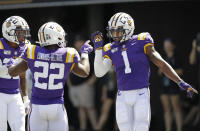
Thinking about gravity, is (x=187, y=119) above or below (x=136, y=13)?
below

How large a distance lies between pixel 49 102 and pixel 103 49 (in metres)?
1.08

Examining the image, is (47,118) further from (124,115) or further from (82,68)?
(124,115)

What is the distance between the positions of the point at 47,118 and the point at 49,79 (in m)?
0.43

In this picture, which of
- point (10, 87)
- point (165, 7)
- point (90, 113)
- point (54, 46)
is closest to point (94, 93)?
point (90, 113)

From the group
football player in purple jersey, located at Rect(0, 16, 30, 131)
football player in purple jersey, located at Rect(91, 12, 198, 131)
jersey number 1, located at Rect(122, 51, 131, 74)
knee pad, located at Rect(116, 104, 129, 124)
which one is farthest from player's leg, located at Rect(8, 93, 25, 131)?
jersey number 1, located at Rect(122, 51, 131, 74)

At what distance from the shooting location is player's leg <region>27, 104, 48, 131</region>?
5.33 m

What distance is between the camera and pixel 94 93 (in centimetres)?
952

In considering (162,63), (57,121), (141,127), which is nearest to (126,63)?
(162,63)

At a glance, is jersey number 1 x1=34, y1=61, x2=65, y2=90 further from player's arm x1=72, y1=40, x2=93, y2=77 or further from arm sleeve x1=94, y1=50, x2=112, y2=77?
arm sleeve x1=94, y1=50, x2=112, y2=77

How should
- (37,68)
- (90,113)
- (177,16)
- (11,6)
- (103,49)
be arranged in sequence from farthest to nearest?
(177,16) < (90,113) < (11,6) < (103,49) < (37,68)

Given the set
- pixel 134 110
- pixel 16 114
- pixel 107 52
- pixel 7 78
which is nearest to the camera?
pixel 134 110

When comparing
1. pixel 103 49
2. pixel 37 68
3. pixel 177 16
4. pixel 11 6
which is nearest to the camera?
pixel 37 68

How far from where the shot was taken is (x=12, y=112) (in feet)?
20.1

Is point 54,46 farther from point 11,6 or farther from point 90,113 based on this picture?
point 90,113
